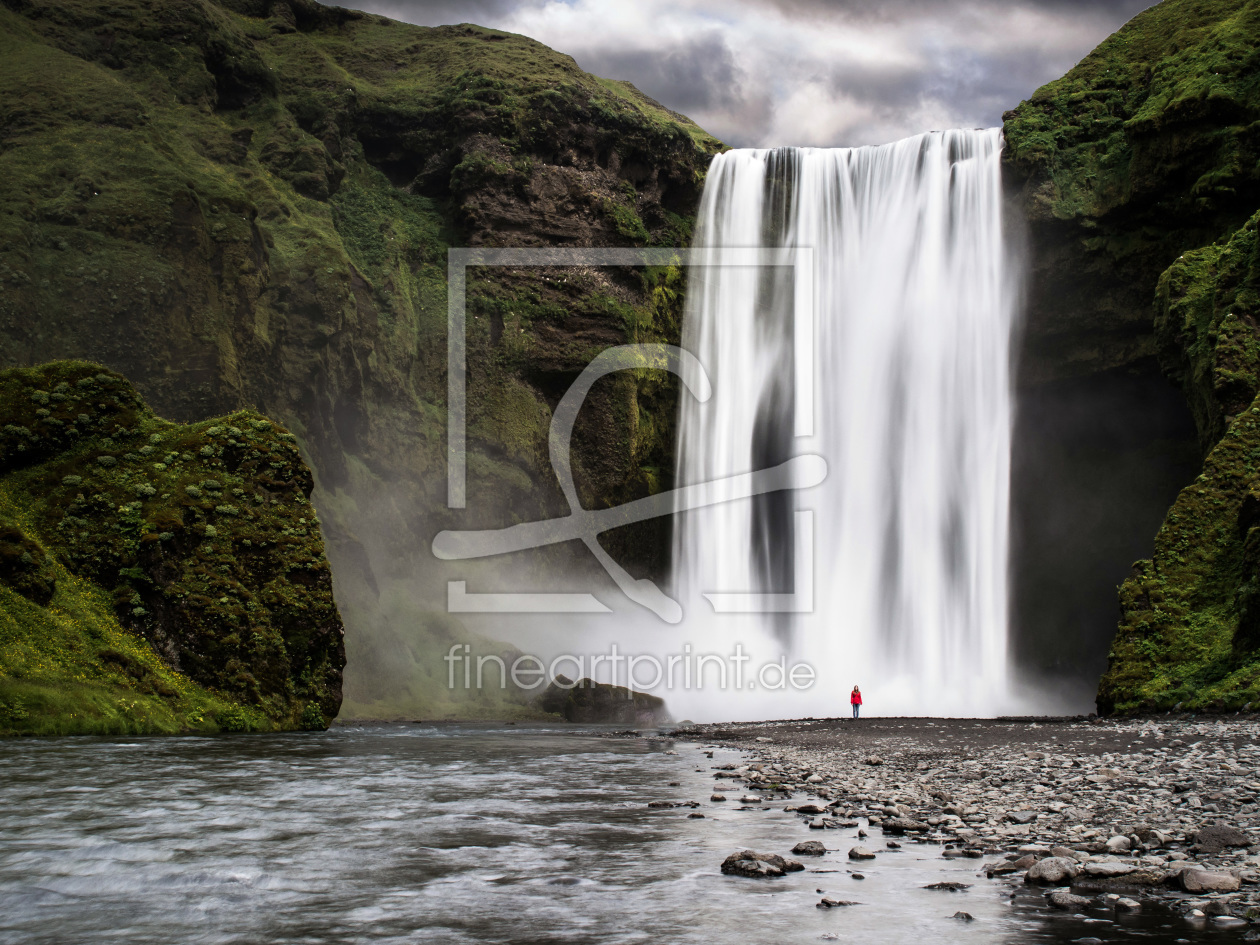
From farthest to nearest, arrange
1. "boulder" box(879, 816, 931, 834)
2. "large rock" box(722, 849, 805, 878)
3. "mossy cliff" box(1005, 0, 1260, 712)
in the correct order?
"mossy cliff" box(1005, 0, 1260, 712) → "boulder" box(879, 816, 931, 834) → "large rock" box(722, 849, 805, 878)

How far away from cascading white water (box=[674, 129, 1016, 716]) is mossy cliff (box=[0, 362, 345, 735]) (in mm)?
23747

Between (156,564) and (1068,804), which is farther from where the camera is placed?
(156,564)

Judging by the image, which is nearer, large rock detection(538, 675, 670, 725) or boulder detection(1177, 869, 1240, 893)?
boulder detection(1177, 869, 1240, 893)

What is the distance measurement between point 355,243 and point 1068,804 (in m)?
49.0

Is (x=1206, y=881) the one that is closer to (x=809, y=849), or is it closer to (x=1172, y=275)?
(x=809, y=849)

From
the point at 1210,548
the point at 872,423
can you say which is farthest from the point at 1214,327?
the point at 872,423

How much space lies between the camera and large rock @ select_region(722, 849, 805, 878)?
7.80 meters

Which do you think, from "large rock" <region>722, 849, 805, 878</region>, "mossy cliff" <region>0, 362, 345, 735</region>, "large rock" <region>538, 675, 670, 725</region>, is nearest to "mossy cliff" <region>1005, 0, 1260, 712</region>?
"large rock" <region>722, 849, 805, 878</region>

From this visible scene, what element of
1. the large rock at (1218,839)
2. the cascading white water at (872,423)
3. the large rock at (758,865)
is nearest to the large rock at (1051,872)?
Result: the large rock at (1218,839)

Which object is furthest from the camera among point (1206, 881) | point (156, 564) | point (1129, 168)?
point (1129, 168)

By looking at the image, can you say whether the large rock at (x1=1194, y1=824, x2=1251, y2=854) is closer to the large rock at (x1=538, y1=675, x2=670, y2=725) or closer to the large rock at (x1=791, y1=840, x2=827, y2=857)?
the large rock at (x1=791, y1=840, x2=827, y2=857)

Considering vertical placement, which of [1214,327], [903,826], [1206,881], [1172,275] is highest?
[1172,275]

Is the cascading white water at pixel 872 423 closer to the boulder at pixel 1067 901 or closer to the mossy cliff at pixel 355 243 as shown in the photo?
the mossy cliff at pixel 355 243

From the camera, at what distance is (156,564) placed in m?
23.5
